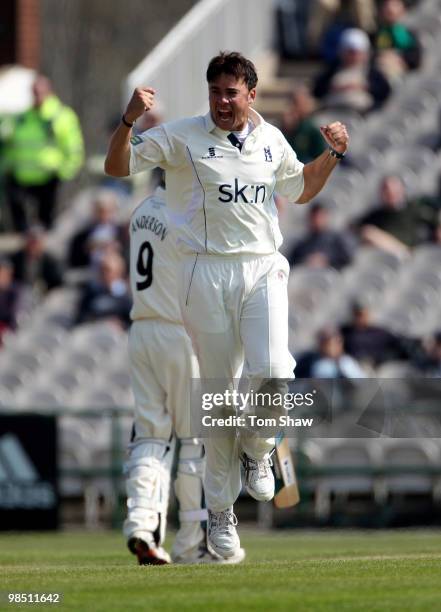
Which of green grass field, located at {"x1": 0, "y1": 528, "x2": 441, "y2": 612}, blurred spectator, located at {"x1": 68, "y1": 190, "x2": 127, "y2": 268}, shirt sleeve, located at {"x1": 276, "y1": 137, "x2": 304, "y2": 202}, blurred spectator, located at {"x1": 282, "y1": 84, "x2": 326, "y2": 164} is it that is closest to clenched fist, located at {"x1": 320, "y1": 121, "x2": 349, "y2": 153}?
shirt sleeve, located at {"x1": 276, "y1": 137, "x2": 304, "y2": 202}

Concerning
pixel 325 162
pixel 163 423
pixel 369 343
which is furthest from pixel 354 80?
Result: pixel 325 162

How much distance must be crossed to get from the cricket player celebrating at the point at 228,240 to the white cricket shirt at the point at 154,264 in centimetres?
107

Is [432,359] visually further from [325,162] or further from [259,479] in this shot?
[259,479]

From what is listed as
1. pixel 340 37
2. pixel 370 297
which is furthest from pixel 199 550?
pixel 340 37

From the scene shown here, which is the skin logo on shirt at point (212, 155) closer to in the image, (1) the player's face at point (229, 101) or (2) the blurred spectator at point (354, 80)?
(1) the player's face at point (229, 101)

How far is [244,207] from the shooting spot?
939cm

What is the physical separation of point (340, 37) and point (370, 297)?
442 cm

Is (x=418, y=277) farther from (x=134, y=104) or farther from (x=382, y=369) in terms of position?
(x=134, y=104)

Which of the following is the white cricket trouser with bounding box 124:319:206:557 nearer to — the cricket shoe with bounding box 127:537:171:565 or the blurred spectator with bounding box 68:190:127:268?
the cricket shoe with bounding box 127:537:171:565

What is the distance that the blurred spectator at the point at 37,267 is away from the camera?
2114cm

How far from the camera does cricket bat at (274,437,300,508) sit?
32.7ft

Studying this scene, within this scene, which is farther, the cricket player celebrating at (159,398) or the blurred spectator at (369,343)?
the blurred spectator at (369,343)

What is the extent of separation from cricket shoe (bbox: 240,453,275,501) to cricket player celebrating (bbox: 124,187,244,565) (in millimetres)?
1253

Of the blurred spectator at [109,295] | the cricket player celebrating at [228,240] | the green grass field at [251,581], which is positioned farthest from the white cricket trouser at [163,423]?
the blurred spectator at [109,295]
